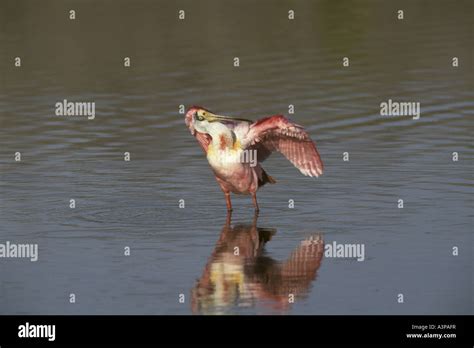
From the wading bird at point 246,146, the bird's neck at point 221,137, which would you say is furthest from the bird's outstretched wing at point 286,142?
the bird's neck at point 221,137

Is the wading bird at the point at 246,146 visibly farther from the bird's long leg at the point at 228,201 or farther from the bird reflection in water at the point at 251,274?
the bird reflection in water at the point at 251,274

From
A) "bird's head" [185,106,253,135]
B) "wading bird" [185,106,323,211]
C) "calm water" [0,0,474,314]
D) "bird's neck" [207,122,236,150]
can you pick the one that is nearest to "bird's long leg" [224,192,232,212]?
"wading bird" [185,106,323,211]

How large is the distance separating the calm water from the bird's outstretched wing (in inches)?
28.5

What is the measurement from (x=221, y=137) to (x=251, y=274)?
402 centimetres

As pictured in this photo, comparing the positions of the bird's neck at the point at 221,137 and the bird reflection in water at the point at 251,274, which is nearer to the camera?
the bird reflection in water at the point at 251,274

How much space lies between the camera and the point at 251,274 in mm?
20672

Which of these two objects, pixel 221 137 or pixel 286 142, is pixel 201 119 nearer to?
pixel 221 137

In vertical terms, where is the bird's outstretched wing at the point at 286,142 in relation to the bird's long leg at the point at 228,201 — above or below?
above

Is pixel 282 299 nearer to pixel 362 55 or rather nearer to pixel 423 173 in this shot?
pixel 423 173

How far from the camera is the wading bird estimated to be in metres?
24.1

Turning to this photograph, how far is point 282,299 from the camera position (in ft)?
63.5

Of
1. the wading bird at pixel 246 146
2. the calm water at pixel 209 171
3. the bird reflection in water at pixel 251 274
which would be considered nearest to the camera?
the bird reflection in water at pixel 251 274

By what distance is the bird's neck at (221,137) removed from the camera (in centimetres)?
2412

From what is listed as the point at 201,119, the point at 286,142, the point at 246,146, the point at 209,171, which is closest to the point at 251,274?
the point at 246,146
